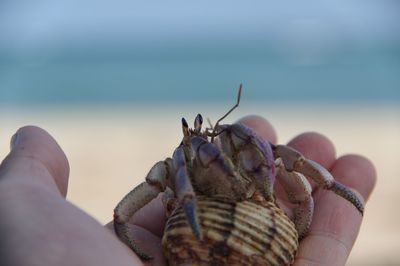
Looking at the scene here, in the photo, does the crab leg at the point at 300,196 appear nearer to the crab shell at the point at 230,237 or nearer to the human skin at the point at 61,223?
the human skin at the point at 61,223

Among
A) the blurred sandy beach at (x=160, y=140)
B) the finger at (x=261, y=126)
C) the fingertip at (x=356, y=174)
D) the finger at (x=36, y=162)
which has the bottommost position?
the blurred sandy beach at (x=160, y=140)

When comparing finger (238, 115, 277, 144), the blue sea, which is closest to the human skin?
finger (238, 115, 277, 144)

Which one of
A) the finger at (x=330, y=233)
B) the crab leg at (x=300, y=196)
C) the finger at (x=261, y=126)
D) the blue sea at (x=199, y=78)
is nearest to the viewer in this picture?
the finger at (x=330, y=233)

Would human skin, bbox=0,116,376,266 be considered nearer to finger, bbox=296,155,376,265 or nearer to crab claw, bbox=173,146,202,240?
finger, bbox=296,155,376,265

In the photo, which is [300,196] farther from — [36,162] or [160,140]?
[160,140]

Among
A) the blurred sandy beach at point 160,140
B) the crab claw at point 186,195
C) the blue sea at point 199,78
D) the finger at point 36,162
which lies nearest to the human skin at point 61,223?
the finger at point 36,162

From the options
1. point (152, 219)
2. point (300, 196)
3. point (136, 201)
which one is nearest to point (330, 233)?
point (300, 196)

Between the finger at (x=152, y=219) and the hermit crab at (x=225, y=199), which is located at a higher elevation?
the hermit crab at (x=225, y=199)
